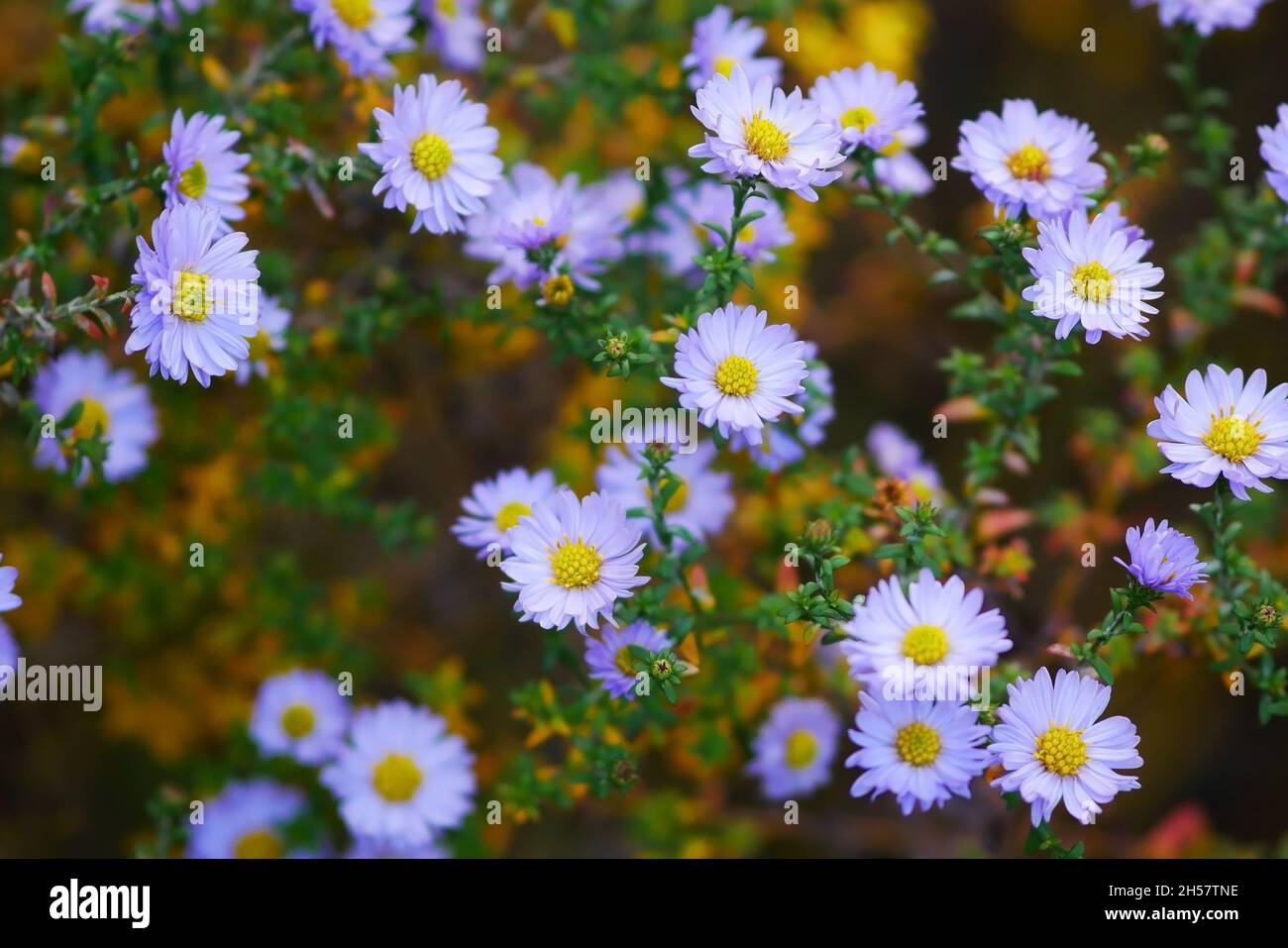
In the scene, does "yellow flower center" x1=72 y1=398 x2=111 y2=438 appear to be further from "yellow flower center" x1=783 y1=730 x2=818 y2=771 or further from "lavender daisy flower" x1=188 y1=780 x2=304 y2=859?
"yellow flower center" x1=783 y1=730 x2=818 y2=771

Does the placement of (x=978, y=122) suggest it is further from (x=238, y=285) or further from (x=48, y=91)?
(x=48, y=91)

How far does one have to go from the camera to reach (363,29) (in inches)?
110

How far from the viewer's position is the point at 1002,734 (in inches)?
86.2

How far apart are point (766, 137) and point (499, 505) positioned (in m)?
1.02

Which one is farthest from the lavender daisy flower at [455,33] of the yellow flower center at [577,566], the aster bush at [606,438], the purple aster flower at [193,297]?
the yellow flower center at [577,566]

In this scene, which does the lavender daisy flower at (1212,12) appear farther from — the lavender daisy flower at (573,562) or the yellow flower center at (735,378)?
the lavender daisy flower at (573,562)

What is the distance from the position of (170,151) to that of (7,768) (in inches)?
96.6

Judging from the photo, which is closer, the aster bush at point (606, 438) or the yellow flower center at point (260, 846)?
the aster bush at point (606, 438)

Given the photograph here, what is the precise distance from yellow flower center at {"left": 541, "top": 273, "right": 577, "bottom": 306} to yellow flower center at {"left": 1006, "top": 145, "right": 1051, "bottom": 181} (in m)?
1.01

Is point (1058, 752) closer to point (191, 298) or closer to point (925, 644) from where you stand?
point (925, 644)

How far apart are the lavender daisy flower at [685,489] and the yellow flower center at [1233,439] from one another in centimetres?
116

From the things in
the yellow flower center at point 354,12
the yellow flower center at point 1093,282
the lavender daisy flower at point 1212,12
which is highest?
the yellow flower center at point 354,12

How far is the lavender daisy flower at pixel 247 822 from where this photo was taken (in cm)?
325

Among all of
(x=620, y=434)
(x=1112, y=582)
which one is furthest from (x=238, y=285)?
(x=1112, y=582)
